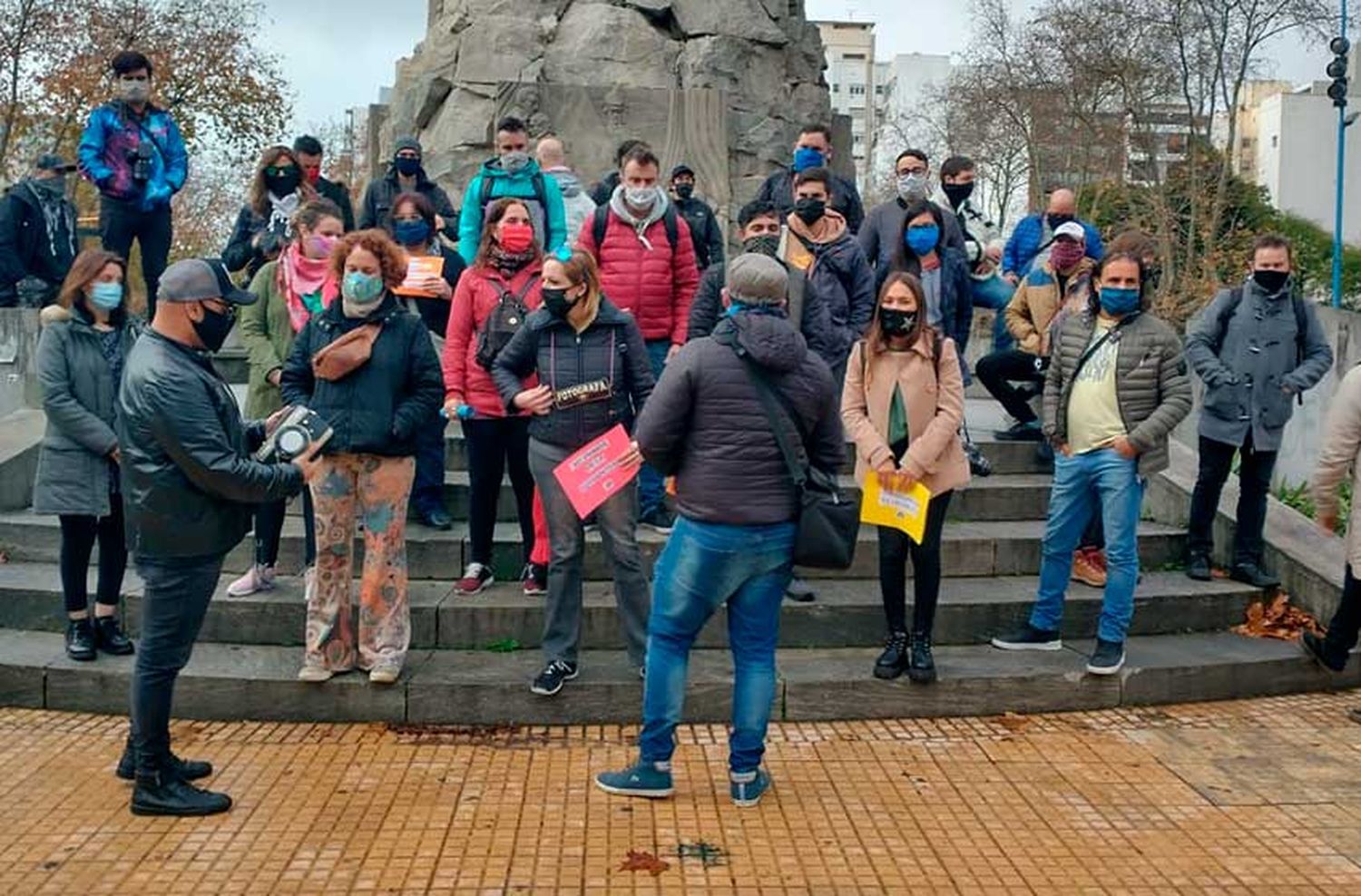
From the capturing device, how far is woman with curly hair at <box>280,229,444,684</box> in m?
5.82

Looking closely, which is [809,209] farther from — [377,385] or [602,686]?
[602,686]

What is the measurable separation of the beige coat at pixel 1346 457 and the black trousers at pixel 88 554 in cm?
558

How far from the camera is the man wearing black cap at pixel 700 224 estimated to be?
27.8 ft

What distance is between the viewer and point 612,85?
40.4 feet

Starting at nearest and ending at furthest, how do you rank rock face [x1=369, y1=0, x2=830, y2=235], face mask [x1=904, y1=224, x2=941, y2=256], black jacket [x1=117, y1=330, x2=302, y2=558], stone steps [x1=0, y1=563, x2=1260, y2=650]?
black jacket [x1=117, y1=330, x2=302, y2=558] → stone steps [x1=0, y1=563, x2=1260, y2=650] → face mask [x1=904, y1=224, x2=941, y2=256] → rock face [x1=369, y1=0, x2=830, y2=235]

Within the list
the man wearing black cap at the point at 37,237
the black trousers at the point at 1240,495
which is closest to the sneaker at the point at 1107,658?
the black trousers at the point at 1240,495

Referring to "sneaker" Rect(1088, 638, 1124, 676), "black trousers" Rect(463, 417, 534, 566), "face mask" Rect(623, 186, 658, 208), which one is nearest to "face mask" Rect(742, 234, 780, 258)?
"face mask" Rect(623, 186, 658, 208)

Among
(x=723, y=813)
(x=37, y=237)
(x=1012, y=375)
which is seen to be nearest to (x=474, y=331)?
(x=723, y=813)

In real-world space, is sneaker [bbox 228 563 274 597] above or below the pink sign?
below

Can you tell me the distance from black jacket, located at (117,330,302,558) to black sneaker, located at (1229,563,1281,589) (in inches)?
204

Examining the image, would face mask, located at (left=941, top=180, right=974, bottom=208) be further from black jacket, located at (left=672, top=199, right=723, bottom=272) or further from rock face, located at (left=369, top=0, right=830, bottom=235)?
rock face, located at (left=369, top=0, right=830, bottom=235)

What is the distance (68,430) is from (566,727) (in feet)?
8.71

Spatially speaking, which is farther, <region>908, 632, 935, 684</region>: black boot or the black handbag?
<region>908, 632, 935, 684</region>: black boot

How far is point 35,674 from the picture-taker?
6.15m
